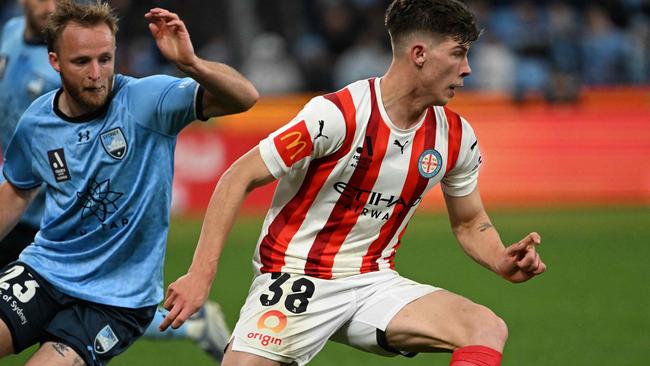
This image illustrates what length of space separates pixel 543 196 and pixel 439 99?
10.5 meters

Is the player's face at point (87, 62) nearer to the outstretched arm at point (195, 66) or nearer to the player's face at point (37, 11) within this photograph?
the outstretched arm at point (195, 66)

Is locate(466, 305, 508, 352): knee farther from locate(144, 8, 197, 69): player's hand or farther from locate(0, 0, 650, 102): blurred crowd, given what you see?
locate(0, 0, 650, 102): blurred crowd

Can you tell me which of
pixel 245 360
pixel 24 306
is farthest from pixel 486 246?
pixel 24 306

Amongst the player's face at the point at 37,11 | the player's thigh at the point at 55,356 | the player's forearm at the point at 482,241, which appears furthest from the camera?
the player's face at the point at 37,11

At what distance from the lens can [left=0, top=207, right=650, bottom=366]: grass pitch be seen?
7977 millimetres

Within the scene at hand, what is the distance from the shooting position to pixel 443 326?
497cm

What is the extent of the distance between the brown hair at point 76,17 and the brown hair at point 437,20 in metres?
1.31

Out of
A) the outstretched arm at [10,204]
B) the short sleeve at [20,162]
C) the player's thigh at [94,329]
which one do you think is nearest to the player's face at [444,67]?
the player's thigh at [94,329]

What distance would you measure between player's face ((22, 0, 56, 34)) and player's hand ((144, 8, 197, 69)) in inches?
85.3

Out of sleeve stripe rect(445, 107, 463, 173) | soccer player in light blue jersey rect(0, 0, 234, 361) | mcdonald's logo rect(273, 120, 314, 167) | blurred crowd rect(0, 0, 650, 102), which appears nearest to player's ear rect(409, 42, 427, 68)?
sleeve stripe rect(445, 107, 463, 173)

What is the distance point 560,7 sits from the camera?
725 inches

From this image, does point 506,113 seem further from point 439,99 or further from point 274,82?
point 439,99

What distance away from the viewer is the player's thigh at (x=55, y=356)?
498 centimetres

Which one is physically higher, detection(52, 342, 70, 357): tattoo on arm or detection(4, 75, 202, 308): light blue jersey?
detection(4, 75, 202, 308): light blue jersey
